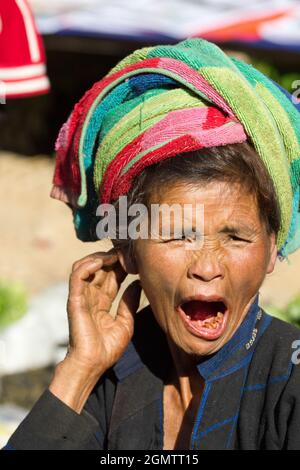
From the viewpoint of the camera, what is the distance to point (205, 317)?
2398 millimetres

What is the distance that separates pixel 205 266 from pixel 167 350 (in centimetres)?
53


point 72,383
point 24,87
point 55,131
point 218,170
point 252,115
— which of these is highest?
point 55,131

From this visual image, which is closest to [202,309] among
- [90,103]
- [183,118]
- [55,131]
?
[183,118]

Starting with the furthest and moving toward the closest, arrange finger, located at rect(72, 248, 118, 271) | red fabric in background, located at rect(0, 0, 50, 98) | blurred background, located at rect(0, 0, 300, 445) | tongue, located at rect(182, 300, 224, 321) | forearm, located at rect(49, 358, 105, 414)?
1. blurred background, located at rect(0, 0, 300, 445)
2. red fabric in background, located at rect(0, 0, 50, 98)
3. finger, located at rect(72, 248, 118, 271)
4. forearm, located at rect(49, 358, 105, 414)
5. tongue, located at rect(182, 300, 224, 321)

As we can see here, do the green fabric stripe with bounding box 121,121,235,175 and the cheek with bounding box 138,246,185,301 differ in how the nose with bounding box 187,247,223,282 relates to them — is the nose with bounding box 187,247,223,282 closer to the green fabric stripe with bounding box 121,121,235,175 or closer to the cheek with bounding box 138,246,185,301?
the cheek with bounding box 138,246,185,301

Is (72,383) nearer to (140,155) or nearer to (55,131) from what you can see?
(140,155)

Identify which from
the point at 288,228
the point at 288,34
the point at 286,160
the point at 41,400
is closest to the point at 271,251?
the point at 288,228

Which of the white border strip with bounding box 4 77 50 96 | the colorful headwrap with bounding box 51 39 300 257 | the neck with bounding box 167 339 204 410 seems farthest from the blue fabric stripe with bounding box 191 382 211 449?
the white border strip with bounding box 4 77 50 96

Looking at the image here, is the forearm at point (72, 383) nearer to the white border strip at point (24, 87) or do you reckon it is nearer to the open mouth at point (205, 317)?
the open mouth at point (205, 317)

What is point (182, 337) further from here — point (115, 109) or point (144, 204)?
point (115, 109)

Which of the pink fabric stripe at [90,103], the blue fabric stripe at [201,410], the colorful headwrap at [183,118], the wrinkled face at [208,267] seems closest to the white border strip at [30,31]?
the pink fabric stripe at [90,103]

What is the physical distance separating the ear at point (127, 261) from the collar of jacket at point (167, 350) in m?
0.24

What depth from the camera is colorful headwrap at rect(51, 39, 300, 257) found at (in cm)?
229

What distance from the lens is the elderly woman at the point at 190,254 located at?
2307 mm
